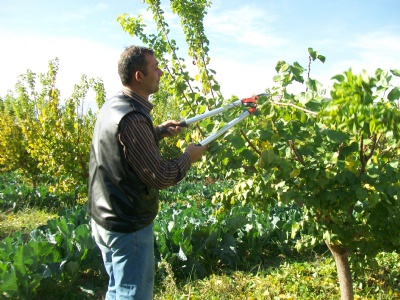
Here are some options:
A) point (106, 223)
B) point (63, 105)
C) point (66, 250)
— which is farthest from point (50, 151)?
point (106, 223)

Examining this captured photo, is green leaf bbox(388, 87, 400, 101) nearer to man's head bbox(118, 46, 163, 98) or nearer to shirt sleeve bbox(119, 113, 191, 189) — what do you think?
shirt sleeve bbox(119, 113, 191, 189)

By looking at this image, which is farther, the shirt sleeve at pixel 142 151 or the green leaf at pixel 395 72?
the shirt sleeve at pixel 142 151

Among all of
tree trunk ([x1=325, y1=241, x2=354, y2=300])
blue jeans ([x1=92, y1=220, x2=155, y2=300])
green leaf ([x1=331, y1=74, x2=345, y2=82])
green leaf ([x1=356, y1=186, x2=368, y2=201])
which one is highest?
green leaf ([x1=331, y1=74, x2=345, y2=82])

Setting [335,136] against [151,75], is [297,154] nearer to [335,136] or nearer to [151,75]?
[335,136]

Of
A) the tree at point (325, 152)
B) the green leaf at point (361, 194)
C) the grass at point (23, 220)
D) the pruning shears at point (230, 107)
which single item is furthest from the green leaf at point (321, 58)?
the grass at point (23, 220)

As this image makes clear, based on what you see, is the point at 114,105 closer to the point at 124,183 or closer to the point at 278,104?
the point at 124,183

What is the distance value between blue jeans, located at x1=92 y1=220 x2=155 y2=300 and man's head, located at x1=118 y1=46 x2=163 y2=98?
0.84 meters

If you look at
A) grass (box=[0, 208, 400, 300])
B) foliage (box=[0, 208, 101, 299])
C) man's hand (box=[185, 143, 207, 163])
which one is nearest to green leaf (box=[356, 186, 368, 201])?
man's hand (box=[185, 143, 207, 163])

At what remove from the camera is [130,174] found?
6.70 ft

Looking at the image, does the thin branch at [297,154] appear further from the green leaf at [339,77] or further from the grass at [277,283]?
the grass at [277,283]

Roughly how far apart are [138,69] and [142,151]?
1.71 ft

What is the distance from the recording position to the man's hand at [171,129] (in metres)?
2.55

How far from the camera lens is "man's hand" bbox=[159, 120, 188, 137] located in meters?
2.55

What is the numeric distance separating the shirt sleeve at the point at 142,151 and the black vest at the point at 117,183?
0.04 m
